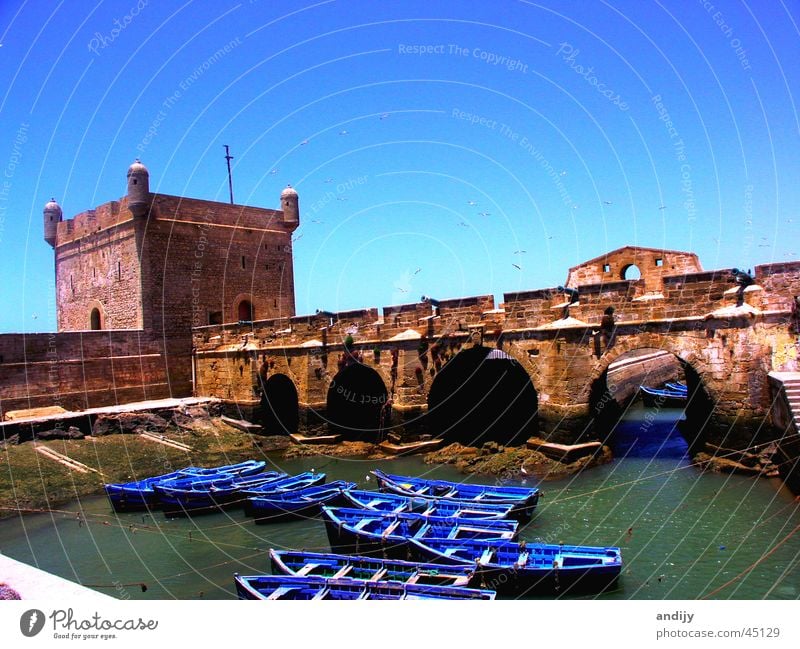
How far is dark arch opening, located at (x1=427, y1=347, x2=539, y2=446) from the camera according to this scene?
20.0 meters

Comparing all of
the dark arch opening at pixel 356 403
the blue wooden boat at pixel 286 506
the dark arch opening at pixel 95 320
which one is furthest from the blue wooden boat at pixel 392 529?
the dark arch opening at pixel 95 320

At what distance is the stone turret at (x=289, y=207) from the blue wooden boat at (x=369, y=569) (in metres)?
24.2

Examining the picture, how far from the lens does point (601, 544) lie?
11.0m

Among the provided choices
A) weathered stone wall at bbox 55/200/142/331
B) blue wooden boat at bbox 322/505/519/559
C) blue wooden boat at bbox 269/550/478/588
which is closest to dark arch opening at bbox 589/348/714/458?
blue wooden boat at bbox 322/505/519/559

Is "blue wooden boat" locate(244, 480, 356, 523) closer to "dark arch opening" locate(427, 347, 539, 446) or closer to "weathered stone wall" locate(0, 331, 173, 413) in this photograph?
"dark arch opening" locate(427, 347, 539, 446)

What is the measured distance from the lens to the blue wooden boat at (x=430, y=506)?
39.9ft

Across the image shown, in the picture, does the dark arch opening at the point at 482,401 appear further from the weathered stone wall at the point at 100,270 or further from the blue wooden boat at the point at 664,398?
the weathered stone wall at the point at 100,270

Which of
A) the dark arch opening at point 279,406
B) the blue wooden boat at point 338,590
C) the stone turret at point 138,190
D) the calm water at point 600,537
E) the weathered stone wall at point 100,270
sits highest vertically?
the stone turret at point 138,190

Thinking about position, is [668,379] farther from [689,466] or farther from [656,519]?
[656,519]

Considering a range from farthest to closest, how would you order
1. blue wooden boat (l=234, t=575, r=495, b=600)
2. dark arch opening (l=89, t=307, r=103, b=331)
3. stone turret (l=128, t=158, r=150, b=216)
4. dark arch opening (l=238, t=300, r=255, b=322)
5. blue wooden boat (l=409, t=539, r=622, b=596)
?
dark arch opening (l=238, t=300, r=255, b=322)
dark arch opening (l=89, t=307, r=103, b=331)
stone turret (l=128, t=158, r=150, b=216)
blue wooden boat (l=409, t=539, r=622, b=596)
blue wooden boat (l=234, t=575, r=495, b=600)

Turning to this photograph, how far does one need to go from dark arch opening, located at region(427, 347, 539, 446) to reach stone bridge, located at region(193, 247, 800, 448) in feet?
0.16

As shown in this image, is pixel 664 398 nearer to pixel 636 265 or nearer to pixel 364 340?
pixel 636 265

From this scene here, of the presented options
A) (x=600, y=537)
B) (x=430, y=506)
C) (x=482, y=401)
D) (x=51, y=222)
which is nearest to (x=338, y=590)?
(x=430, y=506)
